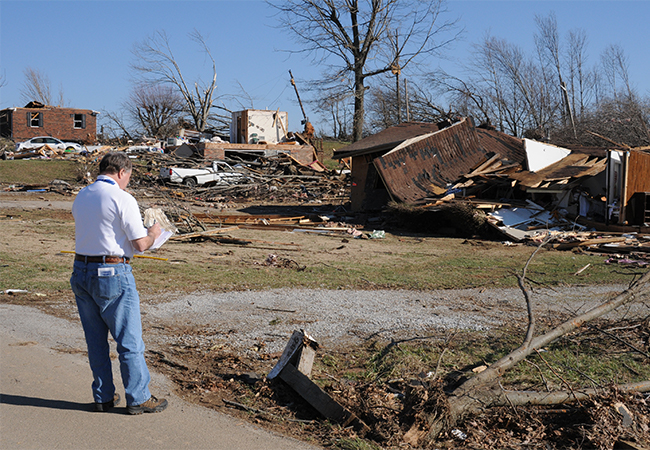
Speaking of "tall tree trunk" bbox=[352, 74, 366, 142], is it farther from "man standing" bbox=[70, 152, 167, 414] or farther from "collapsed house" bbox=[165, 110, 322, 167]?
"man standing" bbox=[70, 152, 167, 414]

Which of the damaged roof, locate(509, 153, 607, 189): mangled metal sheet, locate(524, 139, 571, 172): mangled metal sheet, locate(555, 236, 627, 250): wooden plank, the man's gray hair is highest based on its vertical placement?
the damaged roof

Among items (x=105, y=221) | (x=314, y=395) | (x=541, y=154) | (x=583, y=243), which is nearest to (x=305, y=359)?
(x=314, y=395)

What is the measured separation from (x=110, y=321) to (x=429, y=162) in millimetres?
15586

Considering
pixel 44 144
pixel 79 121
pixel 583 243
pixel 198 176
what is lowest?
pixel 583 243

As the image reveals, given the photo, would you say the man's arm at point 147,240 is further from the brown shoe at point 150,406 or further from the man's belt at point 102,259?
the brown shoe at point 150,406

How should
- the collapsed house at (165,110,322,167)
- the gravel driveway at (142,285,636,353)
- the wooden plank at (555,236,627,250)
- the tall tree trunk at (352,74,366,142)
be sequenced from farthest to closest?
the tall tree trunk at (352,74,366,142) < the collapsed house at (165,110,322,167) < the wooden plank at (555,236,627,250) < the gravel driveway at (142,285,636,353)

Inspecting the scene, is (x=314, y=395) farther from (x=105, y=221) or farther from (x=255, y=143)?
(x=255, y=143)

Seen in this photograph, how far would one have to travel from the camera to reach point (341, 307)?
7.08m

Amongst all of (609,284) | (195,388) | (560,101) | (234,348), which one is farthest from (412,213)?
(560,101)

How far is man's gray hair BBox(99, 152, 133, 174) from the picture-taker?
380cm

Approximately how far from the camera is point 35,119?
4925cm

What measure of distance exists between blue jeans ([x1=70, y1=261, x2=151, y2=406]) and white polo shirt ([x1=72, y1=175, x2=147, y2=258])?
0.12 metres

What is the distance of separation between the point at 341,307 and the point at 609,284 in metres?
4.86

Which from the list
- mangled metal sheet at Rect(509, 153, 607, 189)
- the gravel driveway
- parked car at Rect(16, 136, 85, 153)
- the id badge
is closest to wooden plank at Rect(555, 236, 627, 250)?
mangled metal sheet at Rect(509, 153, 607, 189)
